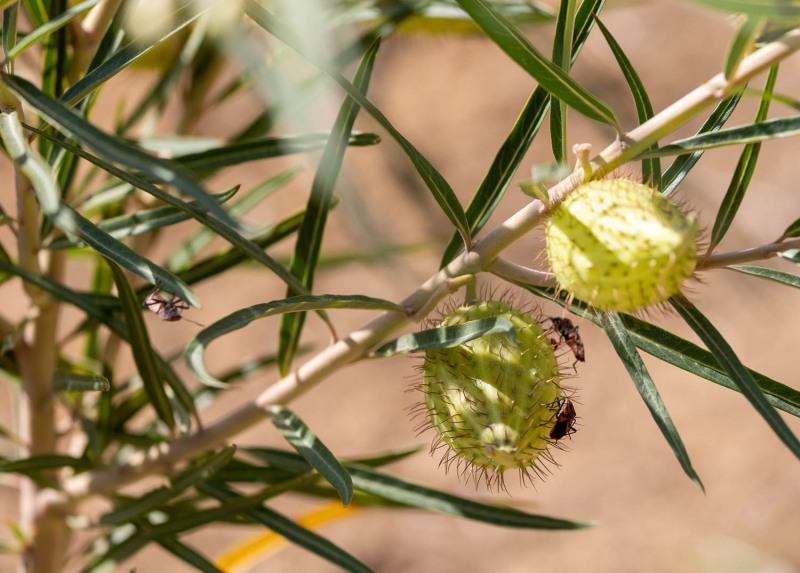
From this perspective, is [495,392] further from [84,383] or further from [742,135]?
[84,383]

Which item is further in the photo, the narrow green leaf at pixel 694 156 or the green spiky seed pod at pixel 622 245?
the narrow green leaf at pixel 694 156

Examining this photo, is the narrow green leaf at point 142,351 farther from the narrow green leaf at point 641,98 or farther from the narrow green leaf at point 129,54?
the narrow green leaf at point 641,98

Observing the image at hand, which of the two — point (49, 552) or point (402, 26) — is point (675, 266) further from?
point (49, 552)

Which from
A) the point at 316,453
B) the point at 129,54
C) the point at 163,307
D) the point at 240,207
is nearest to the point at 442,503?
the point at 316,453

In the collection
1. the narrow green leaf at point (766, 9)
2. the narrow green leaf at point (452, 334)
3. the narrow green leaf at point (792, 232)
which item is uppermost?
the narrow green leaf at point (792, 232)

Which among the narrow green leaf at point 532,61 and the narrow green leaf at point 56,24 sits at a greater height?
the narrow green leaf at point 56,24

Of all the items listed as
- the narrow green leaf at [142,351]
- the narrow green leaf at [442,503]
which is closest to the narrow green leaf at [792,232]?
the narrow green leaf at [442,503]

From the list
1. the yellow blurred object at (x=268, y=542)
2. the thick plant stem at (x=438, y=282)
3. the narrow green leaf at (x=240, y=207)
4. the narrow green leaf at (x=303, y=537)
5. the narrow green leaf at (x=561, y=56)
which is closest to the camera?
the thick plant stem at (x=438, y=282)
